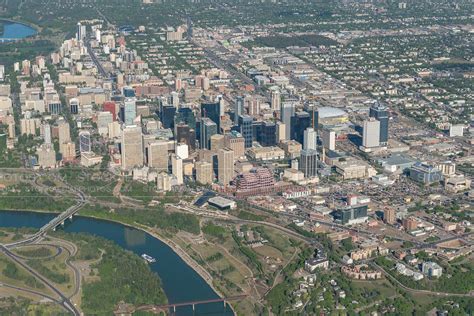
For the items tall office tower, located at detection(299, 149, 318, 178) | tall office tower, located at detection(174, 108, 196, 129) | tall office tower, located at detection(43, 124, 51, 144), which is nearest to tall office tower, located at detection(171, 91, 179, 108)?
tall office tower, located at detection(174, 108, 196, 129)

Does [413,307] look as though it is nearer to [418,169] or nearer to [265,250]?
[265,250]

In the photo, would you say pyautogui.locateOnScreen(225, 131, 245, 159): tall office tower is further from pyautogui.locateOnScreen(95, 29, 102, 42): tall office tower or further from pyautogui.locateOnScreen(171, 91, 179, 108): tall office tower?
pyautogui.locateOnScreen(95, 29, 102, 42): tall office tower

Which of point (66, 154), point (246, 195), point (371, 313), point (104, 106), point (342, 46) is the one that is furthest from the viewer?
point (342, 46)

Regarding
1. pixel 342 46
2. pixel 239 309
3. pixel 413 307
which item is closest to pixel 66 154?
pixel 239 309

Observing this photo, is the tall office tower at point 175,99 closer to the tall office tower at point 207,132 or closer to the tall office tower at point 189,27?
the tall office tower at point 207,132

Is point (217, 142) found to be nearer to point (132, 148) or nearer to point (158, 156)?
point (158, 156)

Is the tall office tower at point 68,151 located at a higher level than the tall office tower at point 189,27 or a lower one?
higher

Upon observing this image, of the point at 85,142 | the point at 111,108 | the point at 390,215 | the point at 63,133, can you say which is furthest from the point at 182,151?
the point at 390,215

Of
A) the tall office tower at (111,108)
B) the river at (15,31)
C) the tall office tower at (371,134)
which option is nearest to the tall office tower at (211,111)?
the tall office tower at (111,108)
